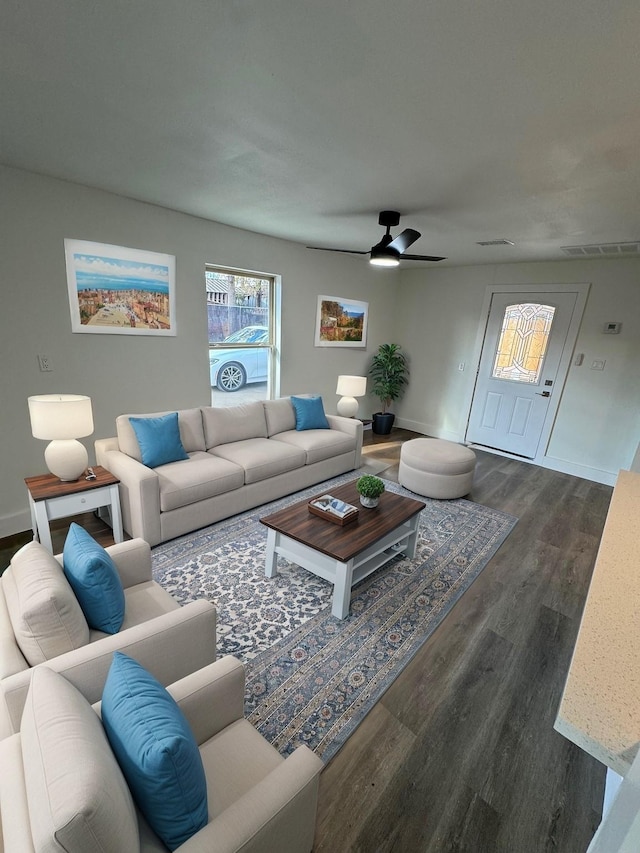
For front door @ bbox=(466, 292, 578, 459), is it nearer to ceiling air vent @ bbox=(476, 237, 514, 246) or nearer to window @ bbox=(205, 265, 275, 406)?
ceiling air vent @ bbox=(476, 237, 514, 246)

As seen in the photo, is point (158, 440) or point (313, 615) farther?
point (158, 440)

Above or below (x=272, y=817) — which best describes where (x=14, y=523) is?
below

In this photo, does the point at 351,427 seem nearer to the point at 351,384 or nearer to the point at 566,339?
the point at 351,384

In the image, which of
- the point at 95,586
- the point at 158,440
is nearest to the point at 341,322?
the point at 158,440

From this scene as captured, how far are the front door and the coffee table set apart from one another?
119 inches

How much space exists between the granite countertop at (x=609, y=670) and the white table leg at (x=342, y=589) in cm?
127

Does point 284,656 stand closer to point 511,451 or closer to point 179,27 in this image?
point 179,27

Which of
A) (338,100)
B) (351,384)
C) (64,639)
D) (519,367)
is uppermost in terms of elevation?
(338,100)

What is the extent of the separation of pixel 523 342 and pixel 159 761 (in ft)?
17.7

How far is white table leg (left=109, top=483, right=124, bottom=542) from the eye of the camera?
263cm

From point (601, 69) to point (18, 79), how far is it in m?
2.20

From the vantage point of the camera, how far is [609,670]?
2.54 ft

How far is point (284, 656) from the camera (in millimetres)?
1922

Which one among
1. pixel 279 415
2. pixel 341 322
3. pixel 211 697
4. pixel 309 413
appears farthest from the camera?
pixel 341 322
